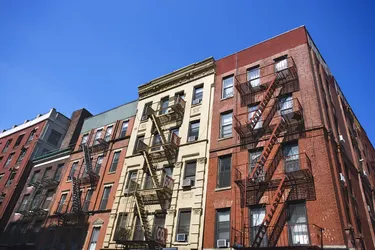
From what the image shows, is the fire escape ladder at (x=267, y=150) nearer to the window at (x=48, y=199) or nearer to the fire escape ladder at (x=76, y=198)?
the fire escape ladder at (x=76, y=198)

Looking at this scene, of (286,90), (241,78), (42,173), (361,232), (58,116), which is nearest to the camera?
(361,232)

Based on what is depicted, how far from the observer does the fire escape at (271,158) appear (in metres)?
15.9

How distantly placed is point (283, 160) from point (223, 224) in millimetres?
5337

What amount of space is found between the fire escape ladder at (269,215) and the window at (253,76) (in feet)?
28.7

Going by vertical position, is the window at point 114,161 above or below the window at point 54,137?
below

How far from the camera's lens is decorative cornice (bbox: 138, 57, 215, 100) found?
88.9 ft

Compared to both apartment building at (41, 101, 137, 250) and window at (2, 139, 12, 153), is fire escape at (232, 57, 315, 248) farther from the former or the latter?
window at (2, 139, 12, 153)

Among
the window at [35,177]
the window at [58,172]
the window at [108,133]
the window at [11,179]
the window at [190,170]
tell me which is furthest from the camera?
the window at [11,179]

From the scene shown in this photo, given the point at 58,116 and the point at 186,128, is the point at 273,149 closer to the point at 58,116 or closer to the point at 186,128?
the point at 186,128

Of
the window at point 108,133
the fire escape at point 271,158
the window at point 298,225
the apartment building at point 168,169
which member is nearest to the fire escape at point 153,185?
the apartment building at point 168,169

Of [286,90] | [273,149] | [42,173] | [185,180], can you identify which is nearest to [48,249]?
[42,173]

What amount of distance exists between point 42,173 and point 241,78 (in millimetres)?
26642

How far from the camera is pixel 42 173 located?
35500 millimetres

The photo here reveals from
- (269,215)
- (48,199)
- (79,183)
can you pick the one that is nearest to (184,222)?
(269,215)
